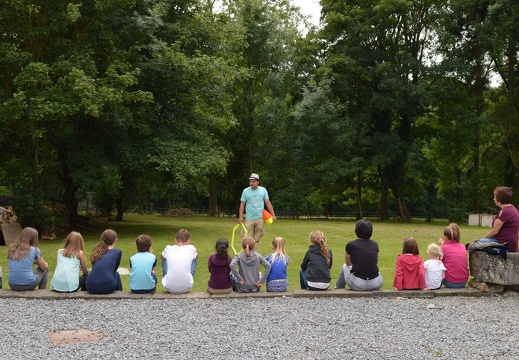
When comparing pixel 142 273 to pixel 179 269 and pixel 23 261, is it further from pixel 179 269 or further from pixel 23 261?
pixel 23 261

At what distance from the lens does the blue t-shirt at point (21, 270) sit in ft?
28.7

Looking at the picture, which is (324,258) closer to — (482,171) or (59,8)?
(59,8)

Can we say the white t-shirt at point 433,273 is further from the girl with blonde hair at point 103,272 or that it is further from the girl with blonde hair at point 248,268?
the girl with blonde hair at point 103,272

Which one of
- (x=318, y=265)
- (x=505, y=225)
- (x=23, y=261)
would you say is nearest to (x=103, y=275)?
(x=23, y=261)

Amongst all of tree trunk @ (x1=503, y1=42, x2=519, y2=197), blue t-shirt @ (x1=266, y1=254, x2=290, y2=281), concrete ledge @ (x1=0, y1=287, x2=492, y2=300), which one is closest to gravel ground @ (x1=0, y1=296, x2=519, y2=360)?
concrete ledge @ (x1=0, y1=287, x2=492, y2=300)

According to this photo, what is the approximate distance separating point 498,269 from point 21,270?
7633 millimetres

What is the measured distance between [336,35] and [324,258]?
3247cm

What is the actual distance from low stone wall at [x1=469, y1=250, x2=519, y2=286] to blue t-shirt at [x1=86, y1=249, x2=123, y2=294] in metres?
5.85

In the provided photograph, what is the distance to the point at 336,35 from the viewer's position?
39.1 meters

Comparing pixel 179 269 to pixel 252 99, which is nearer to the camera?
pixel 179 269

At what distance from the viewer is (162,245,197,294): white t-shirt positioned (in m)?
8.86

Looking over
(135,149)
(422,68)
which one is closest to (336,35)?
(422,68)

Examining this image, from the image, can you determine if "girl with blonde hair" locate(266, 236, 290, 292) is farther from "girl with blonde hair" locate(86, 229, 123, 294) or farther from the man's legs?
the man's legs

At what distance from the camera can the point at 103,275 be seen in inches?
342
